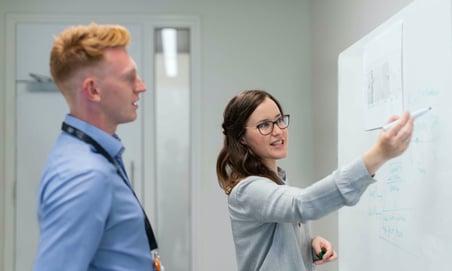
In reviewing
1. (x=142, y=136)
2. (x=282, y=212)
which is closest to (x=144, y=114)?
(x=142, y=136)

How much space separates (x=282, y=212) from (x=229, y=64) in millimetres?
2199

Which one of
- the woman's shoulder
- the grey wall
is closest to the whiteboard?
the woman's shoulder

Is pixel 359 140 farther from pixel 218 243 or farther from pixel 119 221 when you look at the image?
pixel 218 243

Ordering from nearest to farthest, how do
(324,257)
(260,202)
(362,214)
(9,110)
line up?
1. (260,202)
2. (324,257)
3. (362,214)
4. (9,110)

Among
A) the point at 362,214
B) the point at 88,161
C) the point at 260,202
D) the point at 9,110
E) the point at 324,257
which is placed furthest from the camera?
the point at 9,110

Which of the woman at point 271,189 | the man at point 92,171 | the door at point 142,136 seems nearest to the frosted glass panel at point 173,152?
the door at point 142,136

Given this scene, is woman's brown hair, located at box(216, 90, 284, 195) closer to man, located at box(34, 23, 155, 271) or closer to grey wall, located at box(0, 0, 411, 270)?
man, located at box(34, 23, 155, 271)

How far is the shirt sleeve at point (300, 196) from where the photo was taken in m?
1.10

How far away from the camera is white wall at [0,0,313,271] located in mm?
3271

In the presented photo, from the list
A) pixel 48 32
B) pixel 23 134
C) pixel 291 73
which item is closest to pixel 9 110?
pixel 23 134

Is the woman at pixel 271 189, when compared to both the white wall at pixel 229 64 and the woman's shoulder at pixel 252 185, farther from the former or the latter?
the white wall at pixel 229 64

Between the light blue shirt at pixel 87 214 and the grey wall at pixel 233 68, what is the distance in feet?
7.22

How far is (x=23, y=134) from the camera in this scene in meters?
3.26

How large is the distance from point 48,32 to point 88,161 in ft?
8.44
